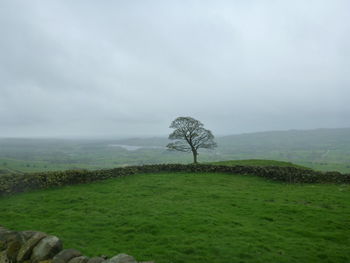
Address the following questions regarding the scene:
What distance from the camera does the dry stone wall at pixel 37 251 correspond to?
20.0ft

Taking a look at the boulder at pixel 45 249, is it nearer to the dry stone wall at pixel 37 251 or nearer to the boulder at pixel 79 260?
the dry stone wall at pixel 37 251

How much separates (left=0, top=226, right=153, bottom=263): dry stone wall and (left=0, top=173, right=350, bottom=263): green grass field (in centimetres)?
134

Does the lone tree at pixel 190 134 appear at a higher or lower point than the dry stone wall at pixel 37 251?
higher

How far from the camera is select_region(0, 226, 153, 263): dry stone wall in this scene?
Result: 6.09 metres

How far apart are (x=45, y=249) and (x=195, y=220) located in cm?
585

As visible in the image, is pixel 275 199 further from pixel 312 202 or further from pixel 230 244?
pixel 230 244

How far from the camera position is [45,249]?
21.4 feet

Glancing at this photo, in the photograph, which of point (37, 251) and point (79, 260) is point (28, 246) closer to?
point (37, 251)

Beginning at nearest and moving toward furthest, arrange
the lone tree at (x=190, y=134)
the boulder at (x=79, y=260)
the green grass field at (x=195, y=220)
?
the boulder at (x=79, y=260), the green grass field at (x=195, y=220), the lone tree at (x=190, y=134)

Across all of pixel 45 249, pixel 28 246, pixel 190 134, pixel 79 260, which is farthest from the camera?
pixel 190 134

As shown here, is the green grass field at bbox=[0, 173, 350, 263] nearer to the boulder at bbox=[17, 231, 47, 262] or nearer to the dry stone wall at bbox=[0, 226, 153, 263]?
the dry stone wall at bbox=[0, 226, 153, 263]

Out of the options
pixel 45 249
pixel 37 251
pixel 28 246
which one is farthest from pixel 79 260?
pixel 28 246

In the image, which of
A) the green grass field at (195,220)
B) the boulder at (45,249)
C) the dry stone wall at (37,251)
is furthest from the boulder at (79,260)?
the green grass field at (195,220)

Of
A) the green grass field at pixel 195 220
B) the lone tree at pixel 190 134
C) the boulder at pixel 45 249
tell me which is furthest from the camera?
the lone tree at pixel 190 134
